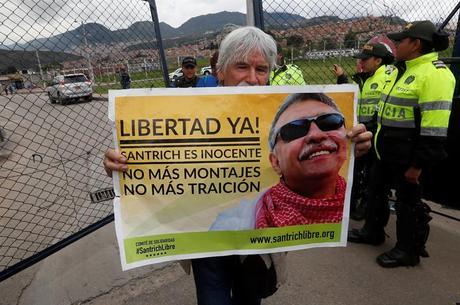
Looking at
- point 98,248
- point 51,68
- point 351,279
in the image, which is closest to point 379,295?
point 351,279

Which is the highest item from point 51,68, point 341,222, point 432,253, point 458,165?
point 51,68

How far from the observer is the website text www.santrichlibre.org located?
145cm

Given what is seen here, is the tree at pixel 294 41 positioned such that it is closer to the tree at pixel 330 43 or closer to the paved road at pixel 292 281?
the tree at pixel 330 43

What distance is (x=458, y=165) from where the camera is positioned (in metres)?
3.20

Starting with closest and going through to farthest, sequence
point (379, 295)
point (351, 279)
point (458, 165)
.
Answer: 1. point (379, 295)
2. point (351, 279)
3. point (458, 165)

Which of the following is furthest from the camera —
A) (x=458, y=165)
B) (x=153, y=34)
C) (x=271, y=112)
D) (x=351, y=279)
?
(x=458, y=165)

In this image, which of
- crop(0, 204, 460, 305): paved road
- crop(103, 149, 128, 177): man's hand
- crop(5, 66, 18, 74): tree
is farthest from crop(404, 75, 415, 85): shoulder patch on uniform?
crop(5, 66, 18, 74): tree

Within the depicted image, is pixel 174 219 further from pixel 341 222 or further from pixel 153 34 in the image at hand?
pixel 153 34

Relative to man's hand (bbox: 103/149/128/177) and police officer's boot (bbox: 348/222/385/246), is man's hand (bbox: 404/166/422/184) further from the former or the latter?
man's hand (bbox: 103/149/128/177)

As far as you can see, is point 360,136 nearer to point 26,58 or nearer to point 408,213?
point 408,213

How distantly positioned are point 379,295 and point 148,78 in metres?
2.77

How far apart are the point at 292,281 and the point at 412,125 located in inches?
61.9

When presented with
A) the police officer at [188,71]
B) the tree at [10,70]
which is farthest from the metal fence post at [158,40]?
the police officer at [188,71]

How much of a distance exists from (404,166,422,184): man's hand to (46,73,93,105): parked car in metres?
2.88
